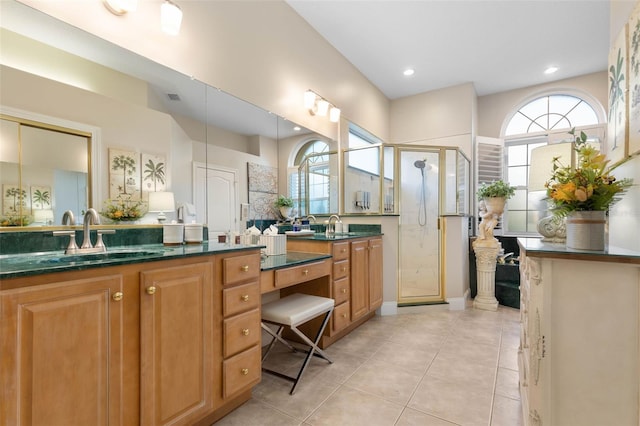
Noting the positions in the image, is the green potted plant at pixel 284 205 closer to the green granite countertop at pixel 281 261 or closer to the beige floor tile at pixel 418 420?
the green granite countertop at pixel 281 261

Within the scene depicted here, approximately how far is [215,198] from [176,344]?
1.12 metres

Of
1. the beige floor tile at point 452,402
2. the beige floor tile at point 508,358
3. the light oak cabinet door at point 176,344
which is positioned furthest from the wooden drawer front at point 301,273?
the beige floor tile at point 508,358

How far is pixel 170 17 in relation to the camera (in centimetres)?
171

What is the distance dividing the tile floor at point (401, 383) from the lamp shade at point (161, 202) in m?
1.30

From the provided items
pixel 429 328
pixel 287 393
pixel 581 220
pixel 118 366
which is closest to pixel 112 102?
pixel 118 366

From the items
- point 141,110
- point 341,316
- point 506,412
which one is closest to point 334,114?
point 141,110

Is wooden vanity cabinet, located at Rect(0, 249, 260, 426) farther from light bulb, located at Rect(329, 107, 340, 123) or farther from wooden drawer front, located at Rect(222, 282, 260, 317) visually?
light bulb, located at Rect(329, 107, 340, 123)

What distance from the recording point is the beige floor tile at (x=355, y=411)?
1.57 m

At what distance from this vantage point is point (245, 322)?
1.64m

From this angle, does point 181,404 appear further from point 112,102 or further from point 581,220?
point 581,220

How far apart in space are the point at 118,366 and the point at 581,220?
206 cm

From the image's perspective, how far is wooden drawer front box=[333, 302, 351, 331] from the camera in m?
2.50

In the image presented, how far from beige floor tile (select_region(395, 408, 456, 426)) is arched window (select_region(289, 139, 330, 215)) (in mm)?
2005

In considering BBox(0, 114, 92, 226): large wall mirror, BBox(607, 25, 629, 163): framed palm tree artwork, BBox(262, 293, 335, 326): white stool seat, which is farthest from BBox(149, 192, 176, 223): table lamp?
BBox(607, 25, 629, 163): framed palm tree artwork
